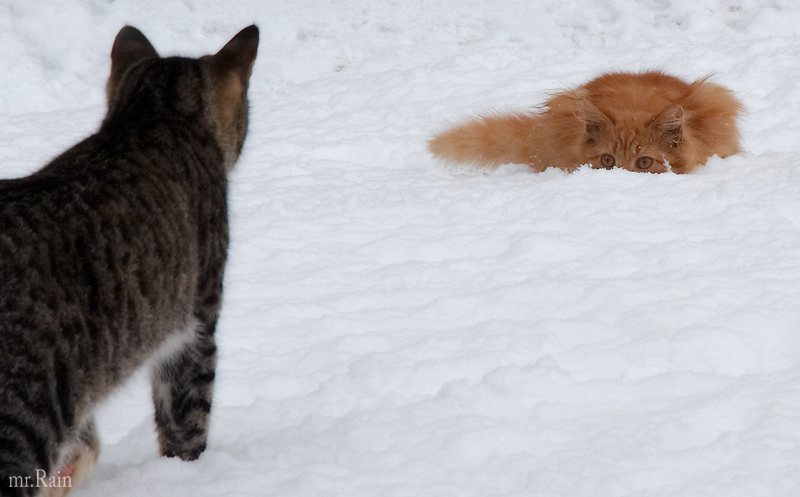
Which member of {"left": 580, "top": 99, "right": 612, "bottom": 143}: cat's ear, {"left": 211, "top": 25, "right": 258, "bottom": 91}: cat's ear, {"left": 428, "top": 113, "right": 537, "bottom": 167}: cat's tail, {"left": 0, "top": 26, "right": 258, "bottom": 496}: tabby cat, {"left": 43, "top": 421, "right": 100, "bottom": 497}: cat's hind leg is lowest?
{"left": 428, "top": 113, "right": 537, "bottom": 167}: cat's tail

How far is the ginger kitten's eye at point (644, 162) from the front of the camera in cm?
557

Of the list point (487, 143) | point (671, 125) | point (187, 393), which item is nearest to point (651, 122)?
point (671, 125)

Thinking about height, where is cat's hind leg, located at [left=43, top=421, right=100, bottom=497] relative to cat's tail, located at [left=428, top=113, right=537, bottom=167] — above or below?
above

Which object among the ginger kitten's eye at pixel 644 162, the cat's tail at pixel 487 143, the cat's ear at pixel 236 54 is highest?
the cat's ear at pixel 236 54

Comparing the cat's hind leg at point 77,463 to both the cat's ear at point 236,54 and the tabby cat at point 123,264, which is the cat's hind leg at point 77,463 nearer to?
the tabby cat at point 123,264

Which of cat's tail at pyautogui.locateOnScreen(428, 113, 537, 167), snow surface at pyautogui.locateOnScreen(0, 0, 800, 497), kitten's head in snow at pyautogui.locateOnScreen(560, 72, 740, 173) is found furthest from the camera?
cat's tail at pyautogui.locateOnScreen(428, 113, 537, 167)

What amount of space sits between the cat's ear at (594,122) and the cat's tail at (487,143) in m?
0.49

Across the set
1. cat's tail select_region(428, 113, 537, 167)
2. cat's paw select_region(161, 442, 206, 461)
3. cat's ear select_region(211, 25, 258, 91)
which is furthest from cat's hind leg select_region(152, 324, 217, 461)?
cat's tail select_region(428, 113, 537, 167)

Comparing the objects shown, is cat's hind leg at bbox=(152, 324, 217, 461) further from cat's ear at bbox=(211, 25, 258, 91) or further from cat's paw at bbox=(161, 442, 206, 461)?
cat's ear at bbox=(211, 25, 258, 91)

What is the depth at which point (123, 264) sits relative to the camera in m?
2.20

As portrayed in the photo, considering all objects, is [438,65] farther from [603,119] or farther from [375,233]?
[375,233]

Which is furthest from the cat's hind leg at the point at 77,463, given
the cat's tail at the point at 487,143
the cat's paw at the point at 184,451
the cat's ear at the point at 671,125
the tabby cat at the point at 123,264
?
the cat's ear at the point at 671,125

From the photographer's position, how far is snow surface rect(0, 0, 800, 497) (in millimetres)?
2631

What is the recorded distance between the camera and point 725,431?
8.99 ft
